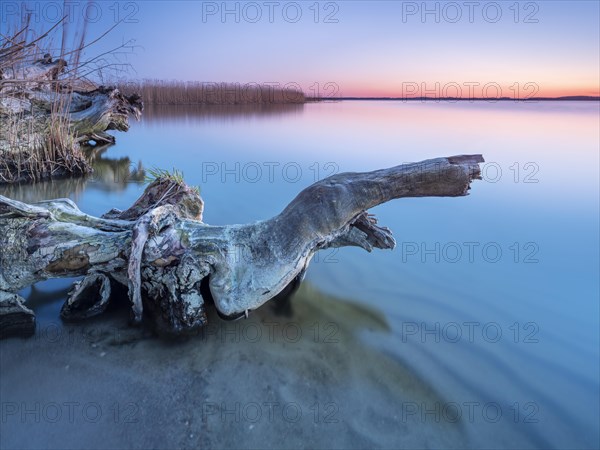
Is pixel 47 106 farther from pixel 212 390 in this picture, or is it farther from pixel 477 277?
pixel 477 277

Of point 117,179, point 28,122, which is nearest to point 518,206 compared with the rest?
point 117,179

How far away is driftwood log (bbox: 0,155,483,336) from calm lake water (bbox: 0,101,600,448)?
40 centimetres

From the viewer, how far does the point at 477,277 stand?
13.3ft

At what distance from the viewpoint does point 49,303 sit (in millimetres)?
3082

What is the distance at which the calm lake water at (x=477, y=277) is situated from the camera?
7.95ft

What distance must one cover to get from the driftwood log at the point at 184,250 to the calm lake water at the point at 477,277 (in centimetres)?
40

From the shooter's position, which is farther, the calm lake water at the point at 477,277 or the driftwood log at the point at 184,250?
the driftwood log at the point at 184,250

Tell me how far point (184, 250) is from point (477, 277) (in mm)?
2930

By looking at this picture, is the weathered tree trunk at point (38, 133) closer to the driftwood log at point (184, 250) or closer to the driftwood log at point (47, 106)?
the driftwood log at point (47, 106)

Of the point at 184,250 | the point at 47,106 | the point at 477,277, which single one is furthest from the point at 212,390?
the point at 47,106

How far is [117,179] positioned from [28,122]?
1854mm

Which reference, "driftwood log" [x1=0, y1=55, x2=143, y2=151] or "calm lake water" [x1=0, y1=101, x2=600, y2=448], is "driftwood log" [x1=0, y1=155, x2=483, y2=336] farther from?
"driftwood log" [x1=0, y1=55, x2=143, y2=151]

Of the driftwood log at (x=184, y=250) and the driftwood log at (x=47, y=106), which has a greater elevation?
the driftwood log at (x=47, y=106)

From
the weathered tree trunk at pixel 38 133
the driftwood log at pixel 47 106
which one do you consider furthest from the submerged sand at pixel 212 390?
the weathered tree trunk at pixel 38 133
